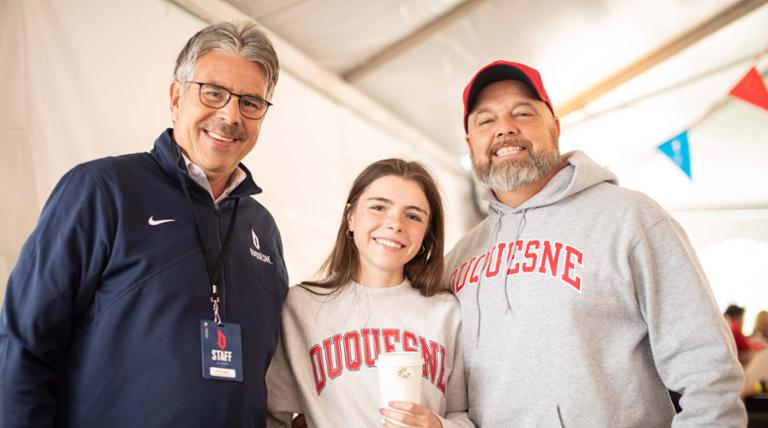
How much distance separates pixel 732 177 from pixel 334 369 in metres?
4.59

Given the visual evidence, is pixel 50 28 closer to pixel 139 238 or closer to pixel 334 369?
pixel 139 238

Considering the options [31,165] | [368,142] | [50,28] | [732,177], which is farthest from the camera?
[732,177]

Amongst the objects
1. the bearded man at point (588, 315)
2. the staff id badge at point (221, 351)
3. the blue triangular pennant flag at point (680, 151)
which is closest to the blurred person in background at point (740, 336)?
the blue triangular pennant flag at point (680, 151)

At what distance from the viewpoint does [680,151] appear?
A: 4.90 m

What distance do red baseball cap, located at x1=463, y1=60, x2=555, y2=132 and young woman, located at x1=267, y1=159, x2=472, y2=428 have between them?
36 centimetres

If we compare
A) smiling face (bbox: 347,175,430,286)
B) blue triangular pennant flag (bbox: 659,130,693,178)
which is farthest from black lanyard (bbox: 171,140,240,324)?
blue triangular pennant flag (bbox: 659,130,693,178)

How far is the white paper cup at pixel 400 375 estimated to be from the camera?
141 cm

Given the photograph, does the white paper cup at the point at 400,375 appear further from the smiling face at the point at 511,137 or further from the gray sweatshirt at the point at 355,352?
the smiling face at the point at 511,137

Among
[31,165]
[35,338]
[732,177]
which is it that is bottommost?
[35,338]

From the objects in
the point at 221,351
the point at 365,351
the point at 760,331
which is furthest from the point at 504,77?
the point at 760,331

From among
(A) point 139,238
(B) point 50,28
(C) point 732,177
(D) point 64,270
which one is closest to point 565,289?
(A) point 139,238

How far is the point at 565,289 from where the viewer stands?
1.68 metres

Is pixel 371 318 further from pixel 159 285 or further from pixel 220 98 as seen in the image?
pixel 220 98

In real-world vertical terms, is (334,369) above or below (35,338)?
below
